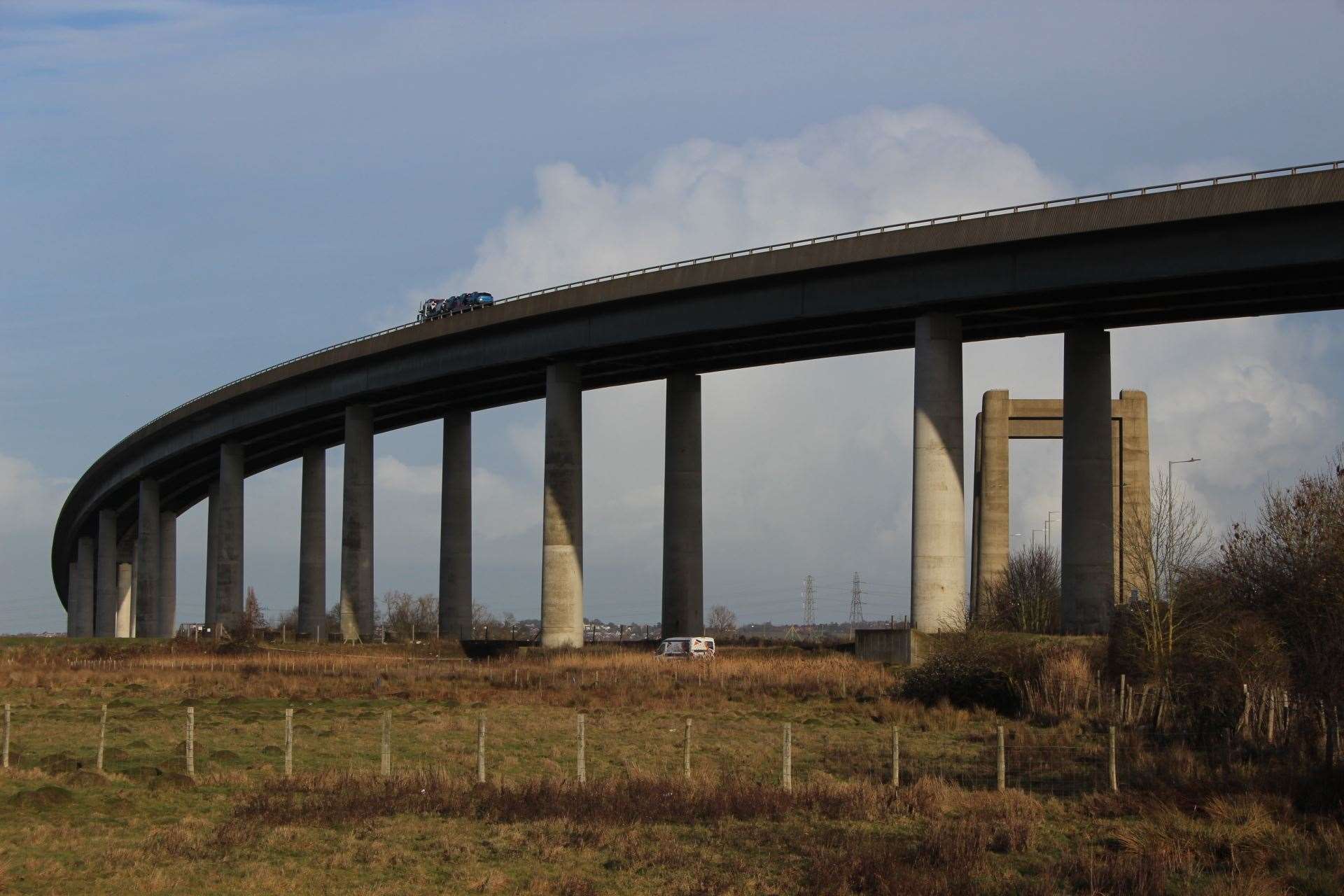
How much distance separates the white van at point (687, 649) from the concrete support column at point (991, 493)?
69.8ft

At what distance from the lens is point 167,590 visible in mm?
135000

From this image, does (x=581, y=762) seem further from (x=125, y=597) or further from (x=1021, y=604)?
(x=125, y=597)

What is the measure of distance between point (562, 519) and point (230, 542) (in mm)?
40429

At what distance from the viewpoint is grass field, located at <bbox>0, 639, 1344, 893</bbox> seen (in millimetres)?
20219

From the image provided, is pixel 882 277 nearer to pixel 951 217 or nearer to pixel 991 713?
pixel 951 217

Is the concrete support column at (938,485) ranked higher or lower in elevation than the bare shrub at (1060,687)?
higher

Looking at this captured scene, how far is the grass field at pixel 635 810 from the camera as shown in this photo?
20219 millimetres

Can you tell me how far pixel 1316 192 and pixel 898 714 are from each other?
20.7 m

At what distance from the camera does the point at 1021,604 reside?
72.9 m

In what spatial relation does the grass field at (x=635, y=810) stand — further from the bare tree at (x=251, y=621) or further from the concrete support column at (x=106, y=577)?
the concrete support column at (x=106, y=577)

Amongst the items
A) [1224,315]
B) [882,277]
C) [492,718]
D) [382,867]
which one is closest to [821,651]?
[882,277]

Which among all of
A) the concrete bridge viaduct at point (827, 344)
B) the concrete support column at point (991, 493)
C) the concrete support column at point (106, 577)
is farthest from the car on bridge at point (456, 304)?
the concrete support column at point (106, 577)

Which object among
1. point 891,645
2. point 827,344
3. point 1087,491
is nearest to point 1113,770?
point 891,645

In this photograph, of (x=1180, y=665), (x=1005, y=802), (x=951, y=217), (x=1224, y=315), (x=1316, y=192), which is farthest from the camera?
(x=1224, y=315)
